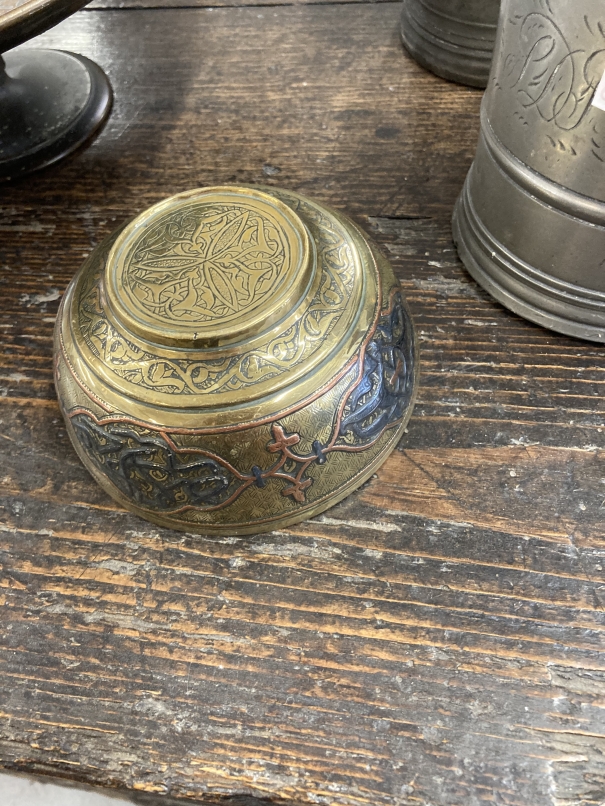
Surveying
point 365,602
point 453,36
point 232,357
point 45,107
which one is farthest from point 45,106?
point 365,602

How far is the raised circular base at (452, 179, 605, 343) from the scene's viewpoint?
82cm

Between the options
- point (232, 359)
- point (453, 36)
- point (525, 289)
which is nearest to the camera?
point (232, 359)

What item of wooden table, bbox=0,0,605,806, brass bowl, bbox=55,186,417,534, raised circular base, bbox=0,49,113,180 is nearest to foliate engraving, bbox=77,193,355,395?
brass bowl, bbox=55,186,417,534

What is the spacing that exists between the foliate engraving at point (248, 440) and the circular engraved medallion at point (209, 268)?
0.33ft

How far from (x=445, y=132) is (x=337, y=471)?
27.1 inches

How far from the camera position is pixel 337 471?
72 cm

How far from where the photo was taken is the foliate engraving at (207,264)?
0.64 m

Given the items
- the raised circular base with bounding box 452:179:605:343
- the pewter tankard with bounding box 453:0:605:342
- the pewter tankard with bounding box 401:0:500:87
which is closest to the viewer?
the pewter tankard with bounding box 453:0:605:342

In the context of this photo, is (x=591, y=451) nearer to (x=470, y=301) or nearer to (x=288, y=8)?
(x=470, y=301)

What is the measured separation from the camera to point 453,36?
1104mm

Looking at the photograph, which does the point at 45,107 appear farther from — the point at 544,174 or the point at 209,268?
the point at 544,174

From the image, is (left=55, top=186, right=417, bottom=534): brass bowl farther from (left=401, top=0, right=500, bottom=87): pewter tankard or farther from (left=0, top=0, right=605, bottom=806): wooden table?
(left=401, top=0, right=500, bottom=87): pewter tankard

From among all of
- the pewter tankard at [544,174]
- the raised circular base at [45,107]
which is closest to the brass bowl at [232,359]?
the pewter tankard at [544,174]

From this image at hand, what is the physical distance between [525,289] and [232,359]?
44 centimetres
